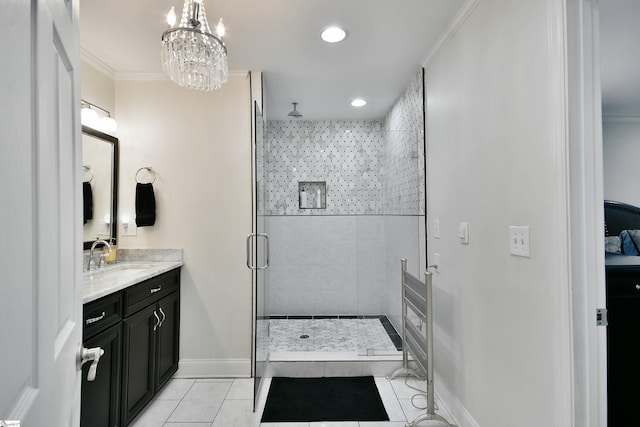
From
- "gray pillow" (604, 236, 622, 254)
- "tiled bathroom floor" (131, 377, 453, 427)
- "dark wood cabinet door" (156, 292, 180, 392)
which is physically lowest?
"tiled bathroom floor" (131, 377, 453, 427)

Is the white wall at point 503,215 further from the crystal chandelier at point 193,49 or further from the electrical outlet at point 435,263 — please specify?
the crystal chandelier at point 193,49

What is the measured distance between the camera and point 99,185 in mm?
2525

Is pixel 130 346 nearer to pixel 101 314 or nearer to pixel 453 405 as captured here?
pixel 101 314

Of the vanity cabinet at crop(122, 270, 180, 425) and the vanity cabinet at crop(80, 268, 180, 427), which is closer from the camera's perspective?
the vanity cabinet at crop(80, 268, 180, 427)

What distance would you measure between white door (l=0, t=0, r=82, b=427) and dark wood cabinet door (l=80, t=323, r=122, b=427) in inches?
39.0

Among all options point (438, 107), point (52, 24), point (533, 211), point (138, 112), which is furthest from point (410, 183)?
point (52, 24)

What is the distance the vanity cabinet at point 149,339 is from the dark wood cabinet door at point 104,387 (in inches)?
3.1

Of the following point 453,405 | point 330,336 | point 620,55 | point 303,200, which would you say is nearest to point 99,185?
point 303,200

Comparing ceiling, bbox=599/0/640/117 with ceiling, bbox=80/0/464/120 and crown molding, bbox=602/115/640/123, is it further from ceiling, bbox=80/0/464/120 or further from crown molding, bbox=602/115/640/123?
ceiling, bbox=80/0/464/120

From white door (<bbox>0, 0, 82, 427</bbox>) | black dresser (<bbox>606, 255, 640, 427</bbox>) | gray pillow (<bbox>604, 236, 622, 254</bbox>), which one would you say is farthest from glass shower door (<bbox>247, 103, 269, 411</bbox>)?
gray pillow (<bbox>604, 236, 622, 254</bbox>)

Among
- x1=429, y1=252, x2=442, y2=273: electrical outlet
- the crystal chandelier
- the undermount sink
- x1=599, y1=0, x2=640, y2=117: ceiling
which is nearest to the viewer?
the crystal chandelier

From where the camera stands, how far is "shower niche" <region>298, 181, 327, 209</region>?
4188 millimetres

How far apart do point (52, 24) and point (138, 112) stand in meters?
2.40

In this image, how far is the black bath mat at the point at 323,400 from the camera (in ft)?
6.97
